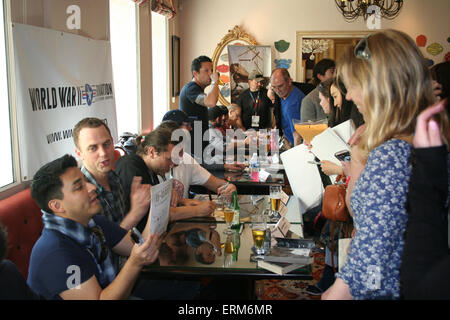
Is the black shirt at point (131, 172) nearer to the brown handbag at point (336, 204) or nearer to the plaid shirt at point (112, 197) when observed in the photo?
the plaid shirt at point (112, 197)

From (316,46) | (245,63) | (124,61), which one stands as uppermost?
(316,46)

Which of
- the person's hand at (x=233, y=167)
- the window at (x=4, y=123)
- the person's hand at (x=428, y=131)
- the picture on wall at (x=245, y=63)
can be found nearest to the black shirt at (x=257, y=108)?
the picture on wall at (x=245, y=63)

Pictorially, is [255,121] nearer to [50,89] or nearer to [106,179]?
[50,89]

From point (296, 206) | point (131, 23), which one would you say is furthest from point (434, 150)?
point (131, 23)

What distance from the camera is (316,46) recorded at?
7.16 metres

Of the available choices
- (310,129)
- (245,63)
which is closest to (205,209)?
(310,129)

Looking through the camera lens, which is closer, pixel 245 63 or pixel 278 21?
pixel 278 21

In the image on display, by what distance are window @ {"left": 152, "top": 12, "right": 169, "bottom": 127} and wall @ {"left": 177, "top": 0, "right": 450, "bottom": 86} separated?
2.56ft

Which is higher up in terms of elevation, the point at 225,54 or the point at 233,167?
the point at 225,54

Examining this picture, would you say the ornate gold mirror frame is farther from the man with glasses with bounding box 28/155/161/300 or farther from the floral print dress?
the floral print dress

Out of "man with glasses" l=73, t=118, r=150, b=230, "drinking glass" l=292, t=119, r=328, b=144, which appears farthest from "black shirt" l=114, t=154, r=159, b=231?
"drinking glass" l=292, t=119, r=328, b=144

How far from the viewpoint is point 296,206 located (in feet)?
9.57

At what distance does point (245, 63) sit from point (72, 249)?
20.0ft

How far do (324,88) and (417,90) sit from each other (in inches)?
117
